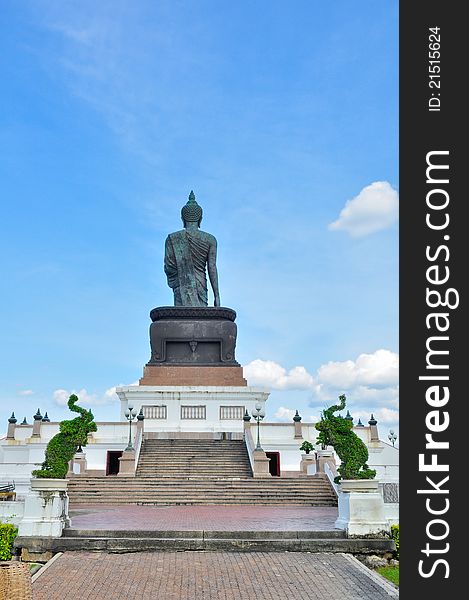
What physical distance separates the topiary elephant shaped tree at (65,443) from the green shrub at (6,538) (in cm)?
136

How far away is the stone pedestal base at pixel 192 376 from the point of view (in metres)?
32.3

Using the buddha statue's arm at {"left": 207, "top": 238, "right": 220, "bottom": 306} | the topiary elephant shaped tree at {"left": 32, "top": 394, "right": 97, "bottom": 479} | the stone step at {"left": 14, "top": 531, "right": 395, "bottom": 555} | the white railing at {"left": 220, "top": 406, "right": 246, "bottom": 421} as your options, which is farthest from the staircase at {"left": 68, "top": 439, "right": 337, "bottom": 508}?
the buddha statue's arm at {"left": 207, "top": 238, "right": 220, "bottom": 306}

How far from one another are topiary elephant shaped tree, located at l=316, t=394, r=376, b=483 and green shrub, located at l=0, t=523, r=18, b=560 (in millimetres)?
5832

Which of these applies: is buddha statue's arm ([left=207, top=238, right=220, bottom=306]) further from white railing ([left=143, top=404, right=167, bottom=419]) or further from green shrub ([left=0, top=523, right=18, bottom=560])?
green shrub ([left=0, top=523, right=18, bottom=560])

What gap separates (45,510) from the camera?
12.0 meters

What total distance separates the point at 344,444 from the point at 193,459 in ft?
40.8

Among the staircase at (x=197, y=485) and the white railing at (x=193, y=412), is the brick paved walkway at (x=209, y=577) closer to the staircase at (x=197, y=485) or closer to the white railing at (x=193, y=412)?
the staircase at (x=197, y=485)

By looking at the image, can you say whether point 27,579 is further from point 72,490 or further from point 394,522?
point 72,490

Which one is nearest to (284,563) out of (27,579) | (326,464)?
(27,579)

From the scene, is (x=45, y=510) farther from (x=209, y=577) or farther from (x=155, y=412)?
(x=155, y=412)

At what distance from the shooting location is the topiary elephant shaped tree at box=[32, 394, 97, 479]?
42.5 feet

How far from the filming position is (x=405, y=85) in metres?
7.31

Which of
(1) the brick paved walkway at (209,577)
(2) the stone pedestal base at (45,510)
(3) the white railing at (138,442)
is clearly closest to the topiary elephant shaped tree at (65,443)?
(2) the stone pedestal base at (45,510)

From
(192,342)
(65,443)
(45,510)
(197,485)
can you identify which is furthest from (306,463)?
(45,510)
